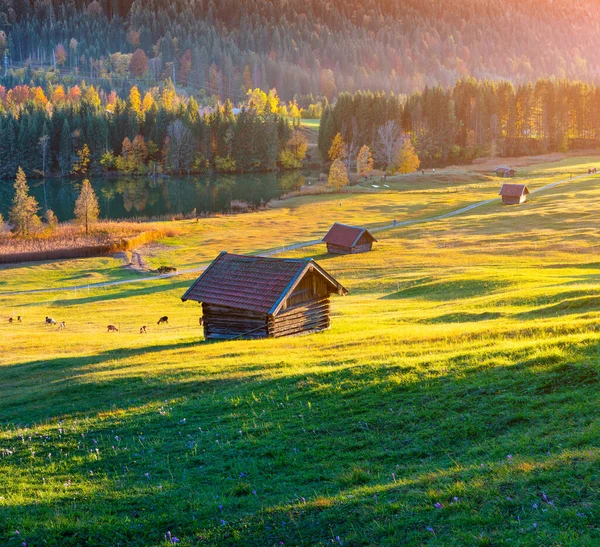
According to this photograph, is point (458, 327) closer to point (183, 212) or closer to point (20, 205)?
point (20, 205)

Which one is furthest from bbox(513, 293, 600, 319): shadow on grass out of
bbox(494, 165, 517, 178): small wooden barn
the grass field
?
bbox(494, 165, 517, 178): small wooden barn

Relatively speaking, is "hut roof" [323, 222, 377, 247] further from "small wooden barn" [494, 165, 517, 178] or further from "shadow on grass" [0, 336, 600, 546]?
"small wooden barn" [494, 165, 517, 178]

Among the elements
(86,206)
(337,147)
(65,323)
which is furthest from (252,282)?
(337,147)

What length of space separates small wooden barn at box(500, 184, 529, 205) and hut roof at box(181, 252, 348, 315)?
260 ft

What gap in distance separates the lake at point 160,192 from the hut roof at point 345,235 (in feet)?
169

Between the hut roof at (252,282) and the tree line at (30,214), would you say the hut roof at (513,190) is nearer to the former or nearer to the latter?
the tree line at (30,214)

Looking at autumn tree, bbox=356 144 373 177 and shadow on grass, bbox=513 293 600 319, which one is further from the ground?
autumn tree, bbox=356 144 373 177

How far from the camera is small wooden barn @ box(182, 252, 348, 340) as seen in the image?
111 ft

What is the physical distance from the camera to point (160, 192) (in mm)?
151750

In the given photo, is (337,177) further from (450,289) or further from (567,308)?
(567,308)

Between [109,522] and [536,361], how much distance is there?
11974 millimetres

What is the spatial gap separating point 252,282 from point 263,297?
1551 mm

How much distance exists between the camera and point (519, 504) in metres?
11.4

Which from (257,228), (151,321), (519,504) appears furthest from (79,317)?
(257,228)
